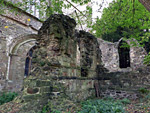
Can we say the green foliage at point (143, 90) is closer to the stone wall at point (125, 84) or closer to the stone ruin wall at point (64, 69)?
the stone wall at point (125, 84)

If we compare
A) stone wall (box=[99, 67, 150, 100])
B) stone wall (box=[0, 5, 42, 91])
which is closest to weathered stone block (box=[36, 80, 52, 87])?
stone wall (box=[99, 67, 150, 100])

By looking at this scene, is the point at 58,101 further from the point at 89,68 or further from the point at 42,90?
the point at 89,68

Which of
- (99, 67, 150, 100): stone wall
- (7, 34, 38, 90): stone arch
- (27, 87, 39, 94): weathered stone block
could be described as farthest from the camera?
(7, 34, 38, 90): stone arch

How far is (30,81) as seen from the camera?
12.9 feet

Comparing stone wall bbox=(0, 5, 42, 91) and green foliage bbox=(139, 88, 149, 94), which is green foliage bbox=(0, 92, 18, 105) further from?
green foliage bbox=(139, 88, 149, 94)

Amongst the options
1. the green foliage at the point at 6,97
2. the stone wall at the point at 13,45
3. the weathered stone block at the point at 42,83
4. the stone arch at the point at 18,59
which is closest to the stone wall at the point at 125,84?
the weathered stone block at the point at 42,83

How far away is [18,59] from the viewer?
9.38 metres

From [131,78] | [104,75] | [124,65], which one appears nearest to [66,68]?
[104,75]

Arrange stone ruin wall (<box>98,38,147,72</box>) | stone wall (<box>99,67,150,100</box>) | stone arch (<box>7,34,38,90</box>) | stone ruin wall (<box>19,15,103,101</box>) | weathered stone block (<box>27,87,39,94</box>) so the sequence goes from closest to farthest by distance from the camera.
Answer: weathered stone block (<box>27,87,39,94</box>), stone ruin wall (<box>19,15,103,101</box>), stone wall (<box>99,67,150,100</box>), stone arch (<box>7,34,38,90</box>), stone ruin wall (<box>98,38,147,72</box>)

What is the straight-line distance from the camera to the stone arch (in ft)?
29.1

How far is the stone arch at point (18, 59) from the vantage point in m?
8.87

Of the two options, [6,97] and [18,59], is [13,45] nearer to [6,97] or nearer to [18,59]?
[18,59]

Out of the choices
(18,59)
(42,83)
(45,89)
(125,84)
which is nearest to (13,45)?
(18,59)

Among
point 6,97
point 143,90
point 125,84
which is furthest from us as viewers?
point 6,97
